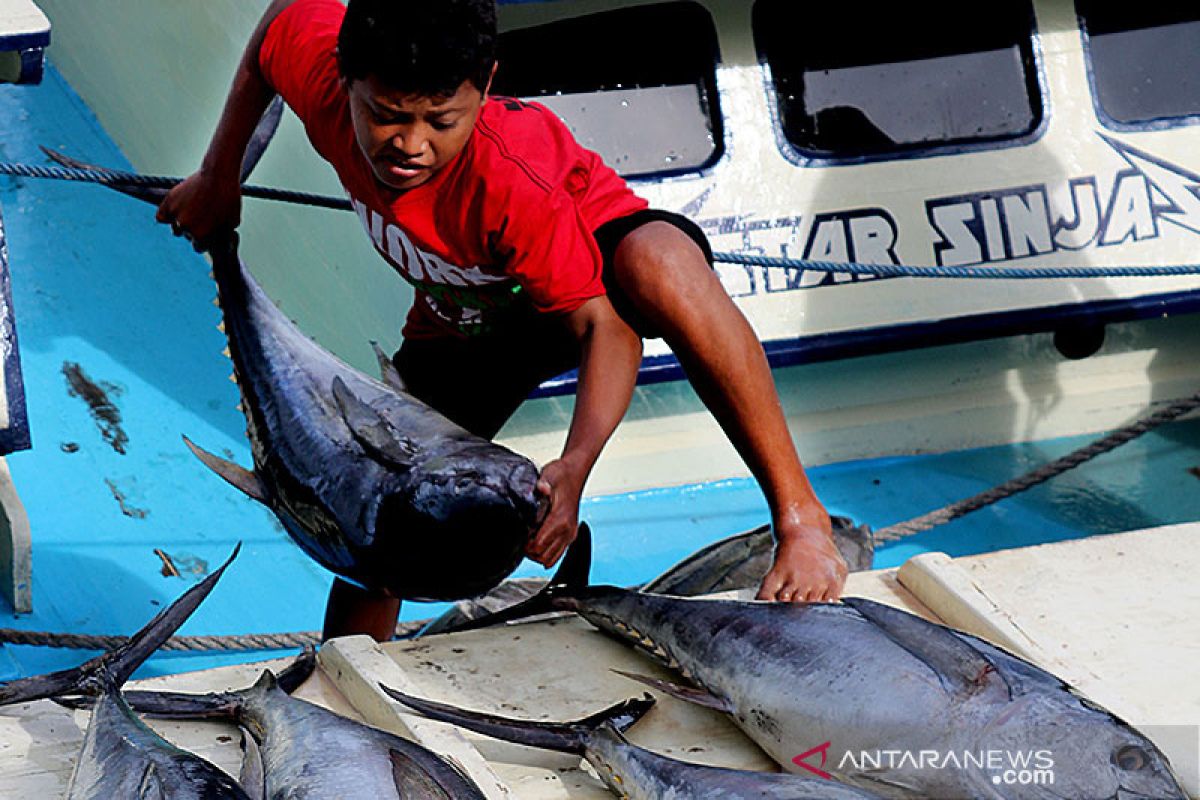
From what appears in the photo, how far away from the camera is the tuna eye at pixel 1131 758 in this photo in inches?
68.9

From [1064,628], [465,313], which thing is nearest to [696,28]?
[465,313]

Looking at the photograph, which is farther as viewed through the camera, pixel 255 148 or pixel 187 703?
pixel 255 148

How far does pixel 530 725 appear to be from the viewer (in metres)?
2.03

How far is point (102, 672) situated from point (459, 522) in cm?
58

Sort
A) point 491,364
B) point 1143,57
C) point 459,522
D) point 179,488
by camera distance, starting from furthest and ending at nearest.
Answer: point 1143,57 → point 179,488 → point 491,364 → point 459,522

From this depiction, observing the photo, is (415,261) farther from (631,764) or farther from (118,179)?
(631,764)

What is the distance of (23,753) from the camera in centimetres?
204

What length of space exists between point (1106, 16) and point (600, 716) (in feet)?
11.9

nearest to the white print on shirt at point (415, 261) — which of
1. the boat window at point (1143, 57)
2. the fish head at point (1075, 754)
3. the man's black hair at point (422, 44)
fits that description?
the man's black hair at point (422, 44)

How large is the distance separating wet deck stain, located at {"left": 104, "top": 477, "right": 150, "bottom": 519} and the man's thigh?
1.51 metres

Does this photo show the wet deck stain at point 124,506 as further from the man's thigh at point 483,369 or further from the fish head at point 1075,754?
the fish head at point 1075,754

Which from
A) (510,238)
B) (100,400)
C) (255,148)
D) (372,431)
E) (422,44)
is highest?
(422,44)

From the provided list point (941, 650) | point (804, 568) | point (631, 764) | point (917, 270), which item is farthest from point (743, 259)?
point (631, 764)

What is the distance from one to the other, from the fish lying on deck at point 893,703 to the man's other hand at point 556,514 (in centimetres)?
23
